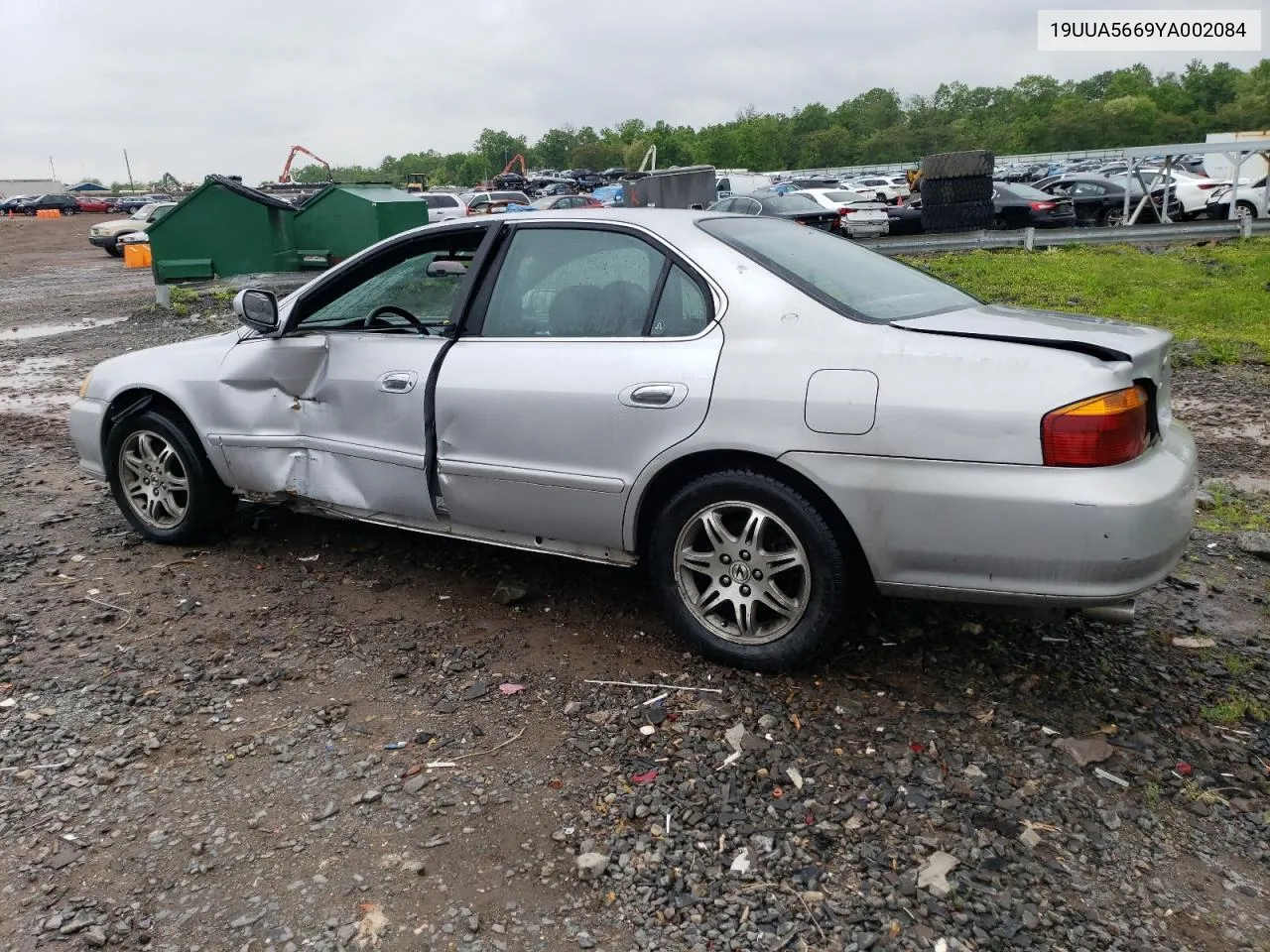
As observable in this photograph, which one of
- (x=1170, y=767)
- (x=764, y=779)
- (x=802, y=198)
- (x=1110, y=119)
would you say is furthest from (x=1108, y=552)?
(x=1110, y=119)

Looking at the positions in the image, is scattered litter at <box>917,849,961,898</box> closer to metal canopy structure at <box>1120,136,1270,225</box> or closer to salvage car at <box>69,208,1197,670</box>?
salvage car at <box>69,208,1197,670</box>

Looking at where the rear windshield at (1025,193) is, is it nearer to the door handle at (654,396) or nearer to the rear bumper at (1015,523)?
the rear bumper at (1015,523)

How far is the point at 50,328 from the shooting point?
14602 millimetres

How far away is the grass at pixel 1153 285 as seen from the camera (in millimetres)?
9523

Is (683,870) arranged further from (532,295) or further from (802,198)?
(802,198)

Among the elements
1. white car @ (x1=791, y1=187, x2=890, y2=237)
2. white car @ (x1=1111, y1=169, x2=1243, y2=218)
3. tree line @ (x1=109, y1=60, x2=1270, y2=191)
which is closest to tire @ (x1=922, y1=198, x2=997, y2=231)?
white car @ (x1=791, y1=187, x2=890, y2=237)

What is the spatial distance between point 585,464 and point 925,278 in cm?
167

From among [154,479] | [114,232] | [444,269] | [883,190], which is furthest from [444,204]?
[444,269]

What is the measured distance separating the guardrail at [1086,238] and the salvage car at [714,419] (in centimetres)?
1339

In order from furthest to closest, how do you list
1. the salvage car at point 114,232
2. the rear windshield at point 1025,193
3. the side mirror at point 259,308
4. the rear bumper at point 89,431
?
the salvage car at point 114,232
the rear windshield at point 1025,193
the rear bumper at point 89,431
the side mirror at point 259,308

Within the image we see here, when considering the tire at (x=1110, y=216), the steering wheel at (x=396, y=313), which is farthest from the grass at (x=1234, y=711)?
the tire at (x=1110, y=216)

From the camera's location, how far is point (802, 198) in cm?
2134

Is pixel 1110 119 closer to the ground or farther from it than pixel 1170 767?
farther from it

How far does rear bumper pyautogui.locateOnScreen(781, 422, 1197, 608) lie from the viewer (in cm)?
292
